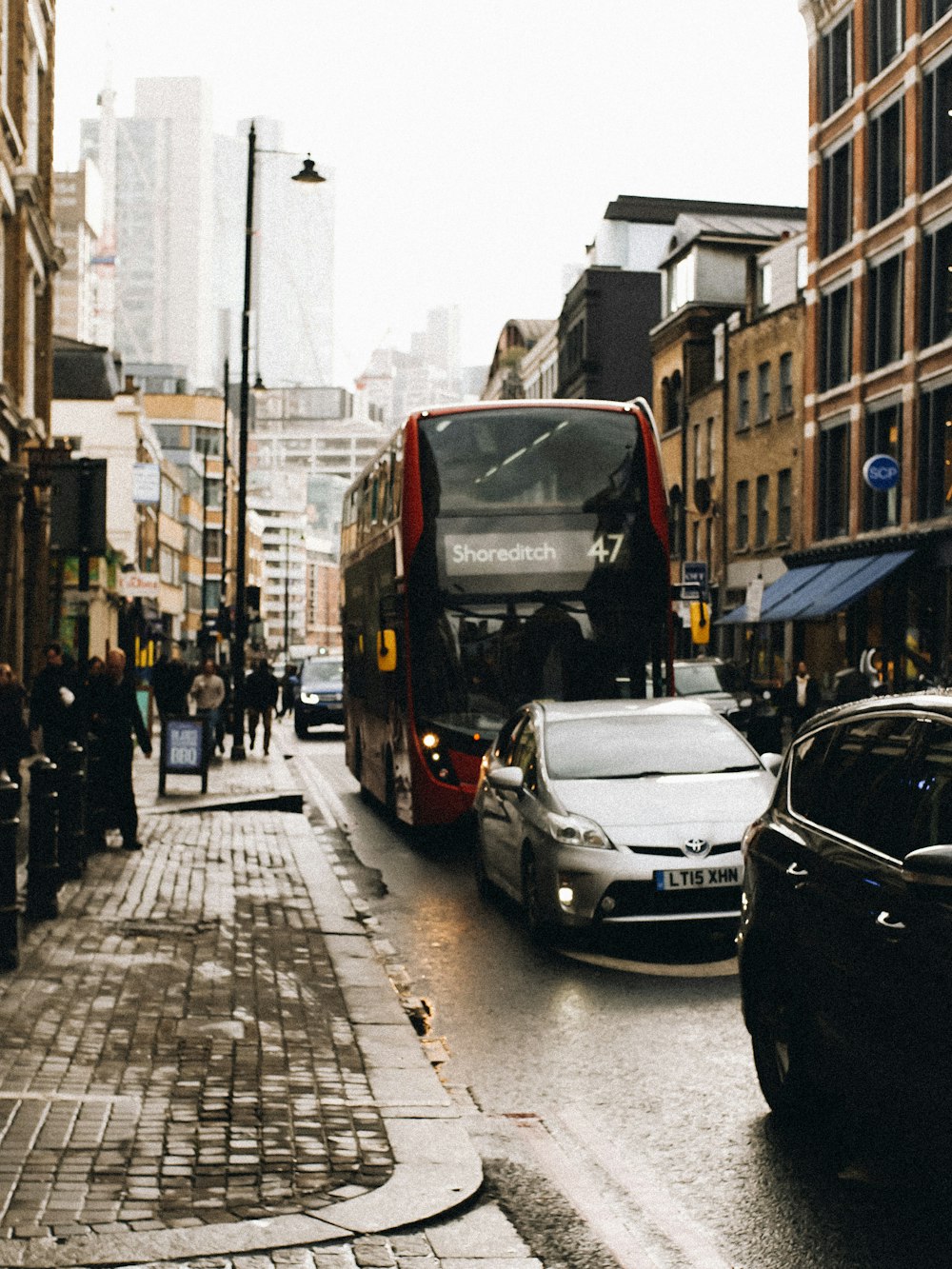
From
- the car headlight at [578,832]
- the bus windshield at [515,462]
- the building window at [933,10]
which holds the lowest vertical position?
the car headlight at [578,832]

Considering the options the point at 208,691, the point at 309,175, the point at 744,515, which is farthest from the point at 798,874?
the point at 744,515

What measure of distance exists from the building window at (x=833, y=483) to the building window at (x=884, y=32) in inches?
323

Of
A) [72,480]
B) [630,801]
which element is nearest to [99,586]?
[72,480]

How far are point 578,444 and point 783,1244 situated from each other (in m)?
11.9

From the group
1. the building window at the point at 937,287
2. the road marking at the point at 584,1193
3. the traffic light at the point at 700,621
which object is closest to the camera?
the road marking at the point at 584,1193

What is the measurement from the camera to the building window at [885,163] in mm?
39969

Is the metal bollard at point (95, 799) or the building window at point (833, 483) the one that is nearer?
the metal bollard at point (95, 799)

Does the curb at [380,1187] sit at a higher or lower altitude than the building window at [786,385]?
lower

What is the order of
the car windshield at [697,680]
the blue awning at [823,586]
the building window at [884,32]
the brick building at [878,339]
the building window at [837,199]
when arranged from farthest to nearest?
the building window at [837,199]
the building window at [884,32]
the blue awning at [823,586]
the brick building at [878,339]
the car windshield at [697,680]

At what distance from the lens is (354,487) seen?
22594mm

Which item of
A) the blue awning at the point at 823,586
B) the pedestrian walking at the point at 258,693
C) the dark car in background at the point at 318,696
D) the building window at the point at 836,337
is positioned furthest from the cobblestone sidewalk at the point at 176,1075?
the dark car in background at the point at 318,696

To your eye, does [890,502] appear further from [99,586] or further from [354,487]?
[99,586]

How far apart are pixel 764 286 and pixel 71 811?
135 ft

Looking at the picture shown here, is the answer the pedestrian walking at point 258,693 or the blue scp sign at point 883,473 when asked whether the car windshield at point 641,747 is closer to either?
the blue scp sign at point 883,473
